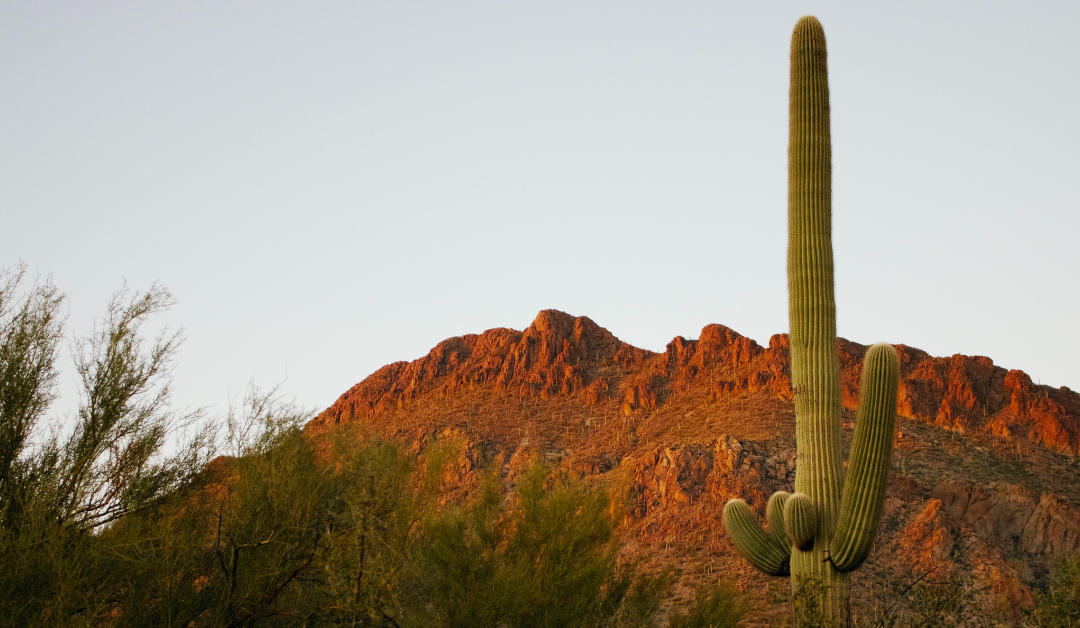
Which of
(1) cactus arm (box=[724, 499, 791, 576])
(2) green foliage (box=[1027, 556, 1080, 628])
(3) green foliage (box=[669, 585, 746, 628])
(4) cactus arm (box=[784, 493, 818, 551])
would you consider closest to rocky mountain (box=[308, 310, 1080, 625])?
(3) green foliage (box=[669, 585, 746, 628])

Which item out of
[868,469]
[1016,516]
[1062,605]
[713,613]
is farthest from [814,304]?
[1016,516]

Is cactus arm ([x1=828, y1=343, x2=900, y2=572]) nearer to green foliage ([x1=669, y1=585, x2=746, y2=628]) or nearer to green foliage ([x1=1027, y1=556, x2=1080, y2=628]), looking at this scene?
green foliage ([x1=1027, y1=556, x2=1080, y2=628])

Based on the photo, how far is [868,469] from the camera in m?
9.87

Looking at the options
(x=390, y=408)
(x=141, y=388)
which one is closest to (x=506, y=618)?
(x=141, y=388)

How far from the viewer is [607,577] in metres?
15.6

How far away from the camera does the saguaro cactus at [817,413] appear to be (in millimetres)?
9914

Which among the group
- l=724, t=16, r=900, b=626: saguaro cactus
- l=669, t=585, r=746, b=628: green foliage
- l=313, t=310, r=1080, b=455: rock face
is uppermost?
l=313, t=310, r=1080, b=455: rock face

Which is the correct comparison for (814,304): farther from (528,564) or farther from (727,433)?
(727,433)

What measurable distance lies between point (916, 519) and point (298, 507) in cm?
2502

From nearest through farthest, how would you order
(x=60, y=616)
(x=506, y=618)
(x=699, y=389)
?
(x=60, y=616)
(x=506, y=618)
(x=699, y=389)

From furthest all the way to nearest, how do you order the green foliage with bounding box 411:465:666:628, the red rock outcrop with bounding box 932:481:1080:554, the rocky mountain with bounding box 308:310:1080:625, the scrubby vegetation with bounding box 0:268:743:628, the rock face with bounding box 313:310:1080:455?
the rock face with bounding box 313:310:1080:455 < the red rock outcrop with bounding box 932:481:1080:554 < the rocky mountain with bounding box 308:310:1080:625 < the green foliage with bounding box 411:465:666:628 < the scrubby vegetation with bounding box 0:268:743:628

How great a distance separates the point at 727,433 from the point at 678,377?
782 cm

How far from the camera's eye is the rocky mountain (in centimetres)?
2983

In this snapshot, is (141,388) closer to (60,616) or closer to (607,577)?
(60,616)
